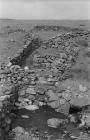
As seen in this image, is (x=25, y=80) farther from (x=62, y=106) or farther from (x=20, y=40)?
(x=20, y=40)

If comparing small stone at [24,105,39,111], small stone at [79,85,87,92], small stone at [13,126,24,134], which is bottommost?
small stone at [13,126,24,134]

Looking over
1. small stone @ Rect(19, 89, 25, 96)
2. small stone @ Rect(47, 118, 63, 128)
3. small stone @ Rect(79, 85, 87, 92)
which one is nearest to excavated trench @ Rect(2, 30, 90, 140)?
small stone @ Rect(47, 118, 63, 128)

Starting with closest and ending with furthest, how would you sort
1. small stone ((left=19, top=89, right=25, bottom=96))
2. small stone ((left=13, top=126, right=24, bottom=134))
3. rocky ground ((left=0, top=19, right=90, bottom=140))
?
small stone ((left=13, top=126, right=24, bottom=134))
rocky ground ((left=0, top=19, right=90, bottom=140))
small stone ((left=19, top=89, right=25, bottom=96))

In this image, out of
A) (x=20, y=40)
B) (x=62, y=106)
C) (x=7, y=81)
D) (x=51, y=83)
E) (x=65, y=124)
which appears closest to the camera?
(x=65, y=124)

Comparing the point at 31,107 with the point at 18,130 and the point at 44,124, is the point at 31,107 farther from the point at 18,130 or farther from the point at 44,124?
the point at 18,130

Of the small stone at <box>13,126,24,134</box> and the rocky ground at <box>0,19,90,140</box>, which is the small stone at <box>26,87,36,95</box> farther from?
the small stone at <box>13,126,24,134</box>


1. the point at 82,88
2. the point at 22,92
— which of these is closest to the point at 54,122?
the point at 22,92

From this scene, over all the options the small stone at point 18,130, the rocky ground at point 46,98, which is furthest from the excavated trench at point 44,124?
the small stone at point 18,130

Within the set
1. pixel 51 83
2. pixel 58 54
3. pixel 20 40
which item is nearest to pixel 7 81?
pixel 51 83
